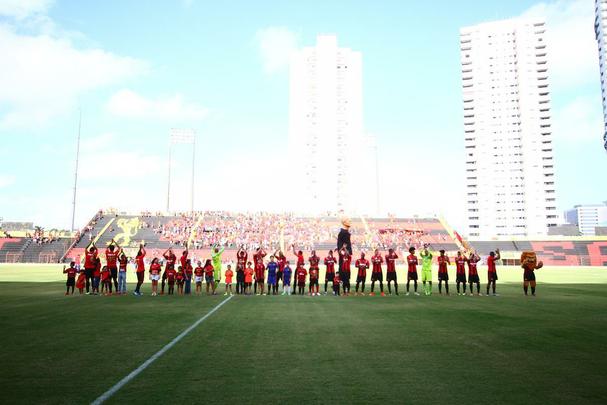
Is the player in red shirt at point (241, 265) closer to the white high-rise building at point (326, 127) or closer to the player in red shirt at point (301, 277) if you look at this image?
the player in red shirt at point (301, 277)

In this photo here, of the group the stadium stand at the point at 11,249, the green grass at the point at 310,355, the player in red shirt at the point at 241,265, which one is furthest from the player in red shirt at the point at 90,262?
the stadium stand at the point at 11,249

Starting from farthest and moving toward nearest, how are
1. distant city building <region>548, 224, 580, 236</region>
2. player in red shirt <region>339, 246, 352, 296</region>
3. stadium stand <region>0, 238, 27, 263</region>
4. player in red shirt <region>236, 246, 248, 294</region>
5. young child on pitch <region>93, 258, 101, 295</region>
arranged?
distant city building <region>548, 224, 580, 236</region>, stadium stand <region>0, 238, 27, 263</region>, young child on pitch <region>93, 258, 101, 295</region>, player in red shirt <region>339, 246, 352, 296</region>, player in red shirt <region>236, 246, 248, 294</region>

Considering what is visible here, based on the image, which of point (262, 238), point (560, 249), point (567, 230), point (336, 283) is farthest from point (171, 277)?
point (567, 230)

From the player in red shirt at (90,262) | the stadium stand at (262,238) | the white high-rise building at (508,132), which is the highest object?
the white high-rise building at (508,132)

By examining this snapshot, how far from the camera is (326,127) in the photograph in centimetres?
12838

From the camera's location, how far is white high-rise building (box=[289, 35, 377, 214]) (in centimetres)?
12625

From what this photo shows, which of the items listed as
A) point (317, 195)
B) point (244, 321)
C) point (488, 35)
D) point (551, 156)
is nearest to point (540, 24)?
point (488, 35)

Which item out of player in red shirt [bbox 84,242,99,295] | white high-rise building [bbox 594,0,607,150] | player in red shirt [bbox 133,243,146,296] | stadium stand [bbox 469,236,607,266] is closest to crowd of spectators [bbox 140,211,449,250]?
stadium stand [bbox 469,236,607,266]

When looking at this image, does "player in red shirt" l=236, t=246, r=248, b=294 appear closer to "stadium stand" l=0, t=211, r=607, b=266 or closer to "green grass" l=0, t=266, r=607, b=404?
"green grass" l=0, t=266, r=607, b=404

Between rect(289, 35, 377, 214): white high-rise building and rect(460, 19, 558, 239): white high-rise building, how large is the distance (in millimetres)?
35064

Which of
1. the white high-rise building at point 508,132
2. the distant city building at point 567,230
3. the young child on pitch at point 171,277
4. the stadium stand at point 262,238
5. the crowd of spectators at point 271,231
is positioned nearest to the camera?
the young child on pitch at point 171,277

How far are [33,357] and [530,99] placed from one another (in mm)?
139256

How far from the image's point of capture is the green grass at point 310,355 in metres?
4.98

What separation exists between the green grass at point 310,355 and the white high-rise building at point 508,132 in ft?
394
